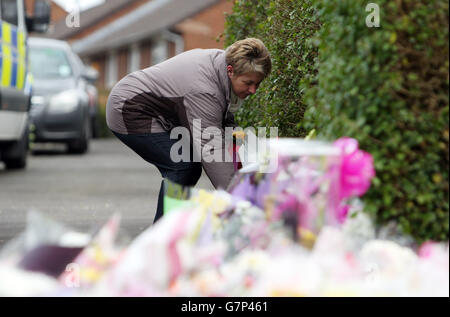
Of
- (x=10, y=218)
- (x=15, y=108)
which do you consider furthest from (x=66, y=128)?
(x=10, y=218)

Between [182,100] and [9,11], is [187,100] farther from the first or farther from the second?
[9,11]

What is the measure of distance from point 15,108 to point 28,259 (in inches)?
333

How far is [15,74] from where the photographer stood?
1165 centimetres

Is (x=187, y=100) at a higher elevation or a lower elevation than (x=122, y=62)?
lower

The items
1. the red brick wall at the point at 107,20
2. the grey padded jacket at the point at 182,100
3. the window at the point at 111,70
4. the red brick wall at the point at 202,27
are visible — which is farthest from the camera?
the red brick wall at the point at 107,20

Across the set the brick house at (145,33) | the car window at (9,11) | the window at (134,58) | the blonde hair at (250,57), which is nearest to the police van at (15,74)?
the car window at (9,11)

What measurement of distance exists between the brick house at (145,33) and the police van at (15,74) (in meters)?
15.4

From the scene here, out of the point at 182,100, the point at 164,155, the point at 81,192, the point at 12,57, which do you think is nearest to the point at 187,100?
the point at 182,100

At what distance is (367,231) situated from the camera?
390 cm

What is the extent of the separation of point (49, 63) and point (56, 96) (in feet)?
2.71

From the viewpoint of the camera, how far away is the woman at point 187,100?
499cm

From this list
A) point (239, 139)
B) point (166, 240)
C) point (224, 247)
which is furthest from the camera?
point (239, 139)

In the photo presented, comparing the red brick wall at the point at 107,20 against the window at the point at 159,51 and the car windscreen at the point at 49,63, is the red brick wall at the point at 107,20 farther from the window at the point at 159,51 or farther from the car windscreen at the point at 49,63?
the car windscreen at the point at 49,63
